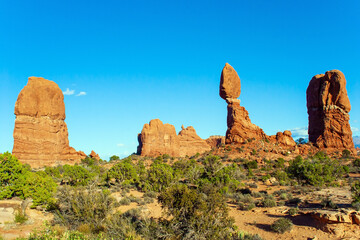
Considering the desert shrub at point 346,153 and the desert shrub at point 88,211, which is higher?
the desert shrub at point 346,153

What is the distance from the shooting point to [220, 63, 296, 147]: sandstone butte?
49.4m

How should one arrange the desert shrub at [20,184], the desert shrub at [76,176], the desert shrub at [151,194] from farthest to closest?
1. the desert shrub at [76,176]
2. the desert shrub at [151,194]
3. the desert shrub at [20,184]

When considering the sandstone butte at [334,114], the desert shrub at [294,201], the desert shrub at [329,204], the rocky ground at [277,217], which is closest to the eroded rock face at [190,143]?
the sandstone butte at [334,114]

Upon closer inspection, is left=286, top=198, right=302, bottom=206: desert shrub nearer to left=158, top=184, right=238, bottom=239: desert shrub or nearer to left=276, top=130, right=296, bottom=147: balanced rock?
left=158, top=184, right=238, bottom=239: desert shrub

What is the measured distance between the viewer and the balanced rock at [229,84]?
5081 cm

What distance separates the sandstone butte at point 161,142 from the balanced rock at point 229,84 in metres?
23.1

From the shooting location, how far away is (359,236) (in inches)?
467

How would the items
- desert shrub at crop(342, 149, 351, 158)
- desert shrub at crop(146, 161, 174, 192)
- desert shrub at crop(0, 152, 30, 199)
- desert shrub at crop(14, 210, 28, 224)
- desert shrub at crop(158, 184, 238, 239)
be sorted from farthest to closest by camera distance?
desert shrub at crop(342, 149, 351, 158) < desert shrub at crop(146, 161, 174, 192) < desert shrub at crop(0, 152, 30, 199) < desert shrub at crop(14, 210, 28, 224) < desert shrub at crop(158, 184, 238, 239)

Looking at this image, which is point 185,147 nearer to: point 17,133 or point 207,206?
point 17,133

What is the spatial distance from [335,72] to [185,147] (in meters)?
41.3

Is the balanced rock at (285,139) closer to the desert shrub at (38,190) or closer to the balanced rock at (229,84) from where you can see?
the balanced rock at (229,84)

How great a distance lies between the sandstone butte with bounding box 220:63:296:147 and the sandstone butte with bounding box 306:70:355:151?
566cm

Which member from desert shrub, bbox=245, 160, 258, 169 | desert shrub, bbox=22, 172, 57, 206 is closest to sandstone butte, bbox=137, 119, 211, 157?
desert shrub, bbox=245, 160, 258, 169

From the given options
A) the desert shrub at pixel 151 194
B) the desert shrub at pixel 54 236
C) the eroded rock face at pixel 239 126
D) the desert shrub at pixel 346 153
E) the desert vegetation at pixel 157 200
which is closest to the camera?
the desert shrub at pixel 54 236
